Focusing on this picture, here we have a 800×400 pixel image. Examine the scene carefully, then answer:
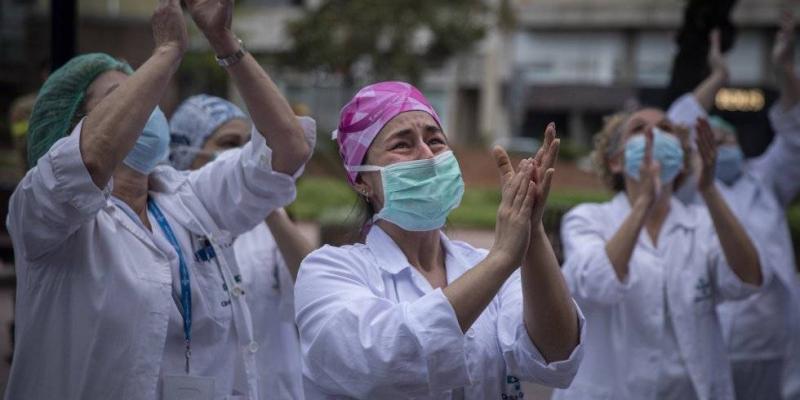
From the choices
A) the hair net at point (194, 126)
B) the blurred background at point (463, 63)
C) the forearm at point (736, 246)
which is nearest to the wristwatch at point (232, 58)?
the blurred background at point (463, 63)

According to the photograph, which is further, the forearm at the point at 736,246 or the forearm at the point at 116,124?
the forearm at the point at 736,246

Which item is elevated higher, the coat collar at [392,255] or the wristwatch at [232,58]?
the wristwatch at [232,58]

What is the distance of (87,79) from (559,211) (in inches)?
240

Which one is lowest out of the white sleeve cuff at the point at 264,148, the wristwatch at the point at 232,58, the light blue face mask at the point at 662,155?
the light blue face mask at the point at 662,155

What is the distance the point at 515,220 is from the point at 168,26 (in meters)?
1.20

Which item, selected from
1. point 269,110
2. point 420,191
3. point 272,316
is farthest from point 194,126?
point 420,191

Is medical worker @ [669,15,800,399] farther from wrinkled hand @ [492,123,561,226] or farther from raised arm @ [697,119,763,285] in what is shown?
wrinkled hand @ [492,123,561,226]

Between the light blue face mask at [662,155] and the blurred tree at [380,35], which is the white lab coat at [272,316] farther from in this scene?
the blurred tree at [380,35]

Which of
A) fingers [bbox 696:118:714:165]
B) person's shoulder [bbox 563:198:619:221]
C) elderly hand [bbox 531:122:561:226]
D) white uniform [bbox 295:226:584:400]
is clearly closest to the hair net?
person's shoulder [bbox 563:198:619:221]

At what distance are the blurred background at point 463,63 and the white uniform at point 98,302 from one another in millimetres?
529

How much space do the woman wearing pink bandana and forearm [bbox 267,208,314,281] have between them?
122cm

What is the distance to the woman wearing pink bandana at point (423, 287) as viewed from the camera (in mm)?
2750

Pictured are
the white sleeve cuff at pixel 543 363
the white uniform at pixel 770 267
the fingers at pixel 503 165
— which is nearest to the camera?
the fingers at pixel 503 165

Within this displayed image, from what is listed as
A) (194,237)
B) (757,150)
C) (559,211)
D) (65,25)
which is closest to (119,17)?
(757,150)
